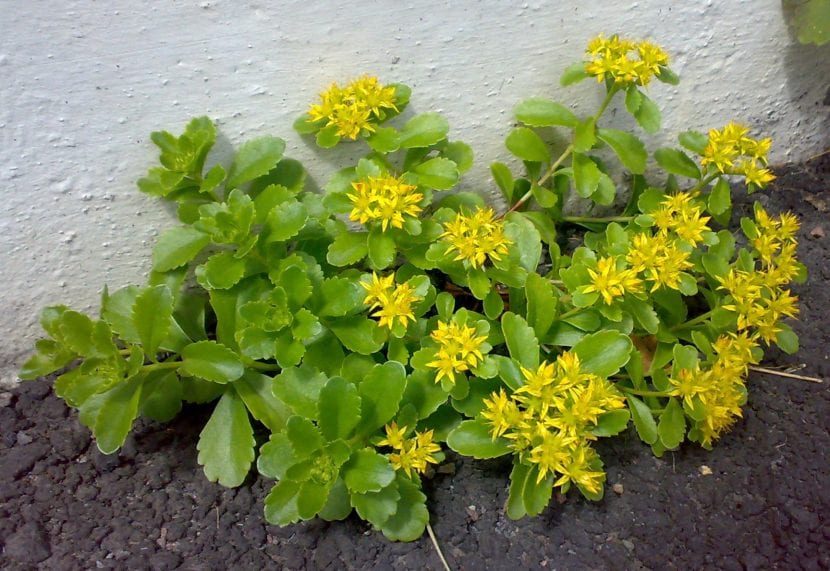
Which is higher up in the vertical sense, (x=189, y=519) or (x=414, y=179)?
(x=414, y=179)

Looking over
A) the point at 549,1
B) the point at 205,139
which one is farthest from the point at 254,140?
the point at 549,1

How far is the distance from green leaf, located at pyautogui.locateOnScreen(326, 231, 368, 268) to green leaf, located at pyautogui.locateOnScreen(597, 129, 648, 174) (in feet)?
1.65

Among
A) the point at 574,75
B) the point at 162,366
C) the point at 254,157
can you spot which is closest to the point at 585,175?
the point at 574,75

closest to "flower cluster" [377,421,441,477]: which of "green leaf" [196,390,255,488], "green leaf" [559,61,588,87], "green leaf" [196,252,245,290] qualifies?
"green leaf" [196,390,255,488]

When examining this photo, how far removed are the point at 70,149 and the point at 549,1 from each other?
32.9 inches

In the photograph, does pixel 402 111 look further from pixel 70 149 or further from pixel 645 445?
pixel 645 445

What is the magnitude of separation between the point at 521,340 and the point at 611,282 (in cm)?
17

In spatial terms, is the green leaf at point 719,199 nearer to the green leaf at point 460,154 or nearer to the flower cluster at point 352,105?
the green leaf at point 460,154

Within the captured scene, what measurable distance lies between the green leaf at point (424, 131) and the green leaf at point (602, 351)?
1.41 feet

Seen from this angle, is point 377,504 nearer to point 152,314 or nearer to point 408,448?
point 408,448

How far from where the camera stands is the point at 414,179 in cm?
122

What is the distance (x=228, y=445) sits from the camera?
45.1 inches

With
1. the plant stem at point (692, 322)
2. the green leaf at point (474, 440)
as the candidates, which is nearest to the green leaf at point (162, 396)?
the green leaf at point (474, 440)

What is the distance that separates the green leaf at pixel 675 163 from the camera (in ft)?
4.57
